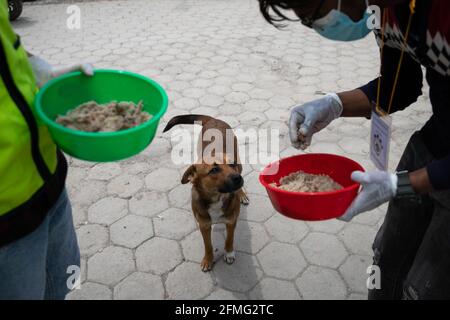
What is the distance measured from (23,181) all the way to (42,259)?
379 millimetres

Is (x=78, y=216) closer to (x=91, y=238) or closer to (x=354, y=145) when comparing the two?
(x=91, y=238)

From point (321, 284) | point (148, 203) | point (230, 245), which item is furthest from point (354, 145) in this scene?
point (148, 203)

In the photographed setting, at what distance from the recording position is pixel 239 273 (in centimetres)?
316

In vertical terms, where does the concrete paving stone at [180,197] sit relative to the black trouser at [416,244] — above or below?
below

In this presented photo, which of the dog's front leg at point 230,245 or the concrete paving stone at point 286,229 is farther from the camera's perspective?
the concrete paving stone at point 286,229

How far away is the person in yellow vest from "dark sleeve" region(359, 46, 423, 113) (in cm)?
149

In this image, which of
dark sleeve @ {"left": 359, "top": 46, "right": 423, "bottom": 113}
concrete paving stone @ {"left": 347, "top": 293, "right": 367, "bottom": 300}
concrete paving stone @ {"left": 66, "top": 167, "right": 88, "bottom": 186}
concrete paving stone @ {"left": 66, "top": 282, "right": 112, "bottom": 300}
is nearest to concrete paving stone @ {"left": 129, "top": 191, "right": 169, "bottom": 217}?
concrete paving stone @ {"left": 66, "top": 167, "right": 88, "bottom": 186}

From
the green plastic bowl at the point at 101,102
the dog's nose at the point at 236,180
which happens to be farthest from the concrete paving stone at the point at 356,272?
the green plastic bowl at the point at 101,102

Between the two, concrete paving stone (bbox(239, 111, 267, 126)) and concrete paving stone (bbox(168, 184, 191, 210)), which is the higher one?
concrete paving stone (bbox(239, 111, 267, 126))

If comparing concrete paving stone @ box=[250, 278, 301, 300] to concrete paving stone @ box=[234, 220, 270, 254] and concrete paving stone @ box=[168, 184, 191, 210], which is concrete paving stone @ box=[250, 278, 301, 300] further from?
concrete paving stone @ box=[168, 184, 191, 210]

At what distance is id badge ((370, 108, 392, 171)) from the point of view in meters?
2.01

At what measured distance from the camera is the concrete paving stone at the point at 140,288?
2969 millimetres

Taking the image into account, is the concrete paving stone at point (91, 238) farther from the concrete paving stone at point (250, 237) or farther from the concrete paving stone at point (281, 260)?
the concrete paving stone at point (281, 260)

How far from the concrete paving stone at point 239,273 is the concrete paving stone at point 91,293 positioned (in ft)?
2.72
